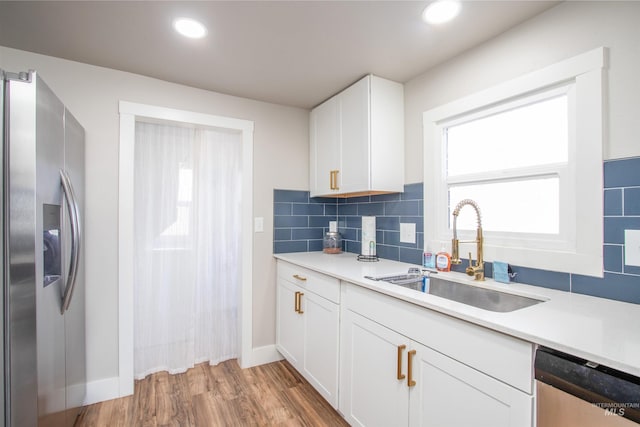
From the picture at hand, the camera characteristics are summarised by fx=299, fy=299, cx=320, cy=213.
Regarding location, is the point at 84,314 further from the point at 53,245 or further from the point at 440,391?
the point at 440,391

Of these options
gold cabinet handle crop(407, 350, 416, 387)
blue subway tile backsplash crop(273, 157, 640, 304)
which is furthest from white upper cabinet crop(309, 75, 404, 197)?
gold cabinet handle crop(407, 350, 416, 387)

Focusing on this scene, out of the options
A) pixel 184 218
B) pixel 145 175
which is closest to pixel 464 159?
pixel 184 218

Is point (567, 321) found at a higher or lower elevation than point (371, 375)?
higher

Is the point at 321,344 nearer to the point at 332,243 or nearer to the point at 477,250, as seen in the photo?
the point at 332,243

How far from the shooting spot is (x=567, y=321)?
942 mm

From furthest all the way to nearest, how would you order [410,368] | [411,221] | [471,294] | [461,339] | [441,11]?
[411,221] → [471,294] → [441,11] → [410,368] → [461,339]

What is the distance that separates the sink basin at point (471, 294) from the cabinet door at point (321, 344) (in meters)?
0.45

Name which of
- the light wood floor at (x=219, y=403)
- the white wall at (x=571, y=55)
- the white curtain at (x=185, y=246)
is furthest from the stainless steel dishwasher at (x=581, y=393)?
the white curtain at (x=185, y=246)

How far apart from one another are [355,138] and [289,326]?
1.50 m

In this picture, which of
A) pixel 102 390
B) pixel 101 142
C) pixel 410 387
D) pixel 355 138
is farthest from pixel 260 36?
pixel 102 390

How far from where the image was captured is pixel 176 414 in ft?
6.12

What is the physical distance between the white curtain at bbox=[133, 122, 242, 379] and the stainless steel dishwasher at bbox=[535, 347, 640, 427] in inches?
87.2

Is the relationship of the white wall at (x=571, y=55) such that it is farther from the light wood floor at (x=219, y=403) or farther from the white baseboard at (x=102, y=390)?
the white baseboard at (x=102, y=390)

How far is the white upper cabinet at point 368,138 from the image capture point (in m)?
2.03
